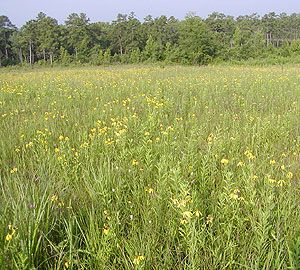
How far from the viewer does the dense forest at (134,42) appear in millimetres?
32906

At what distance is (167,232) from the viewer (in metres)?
1.82

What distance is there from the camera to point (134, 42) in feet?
172

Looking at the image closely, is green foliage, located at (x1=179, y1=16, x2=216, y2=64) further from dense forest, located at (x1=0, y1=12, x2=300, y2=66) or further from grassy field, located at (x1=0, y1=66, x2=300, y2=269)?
grassy field, located at (x1=0, y1=66, x2=300, y2=269)

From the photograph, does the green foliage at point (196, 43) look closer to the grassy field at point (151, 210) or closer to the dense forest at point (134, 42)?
the dense forest at point (134, 42)

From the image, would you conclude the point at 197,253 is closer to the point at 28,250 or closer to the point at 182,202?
the point at 182,202

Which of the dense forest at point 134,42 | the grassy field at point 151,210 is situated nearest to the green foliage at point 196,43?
the dense forest at point 134,42

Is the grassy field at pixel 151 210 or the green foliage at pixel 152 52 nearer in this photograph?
the grassy field at pixel 151 210

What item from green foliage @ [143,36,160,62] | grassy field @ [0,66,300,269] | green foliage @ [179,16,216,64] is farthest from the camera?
green foliage @ [143,36,160,62]

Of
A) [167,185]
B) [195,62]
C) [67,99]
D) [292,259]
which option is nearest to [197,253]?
[292,259]

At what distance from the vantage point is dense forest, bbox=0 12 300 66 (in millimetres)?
32906

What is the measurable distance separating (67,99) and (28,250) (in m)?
5.11

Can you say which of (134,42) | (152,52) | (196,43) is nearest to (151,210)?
(196,43)

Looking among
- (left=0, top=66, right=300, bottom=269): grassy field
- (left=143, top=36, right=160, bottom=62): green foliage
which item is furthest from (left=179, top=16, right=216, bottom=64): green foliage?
(left=0, top=66, right=300, bottom=269): grassy field

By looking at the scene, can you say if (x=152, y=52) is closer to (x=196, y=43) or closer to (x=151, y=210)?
(x=196, y=43)
